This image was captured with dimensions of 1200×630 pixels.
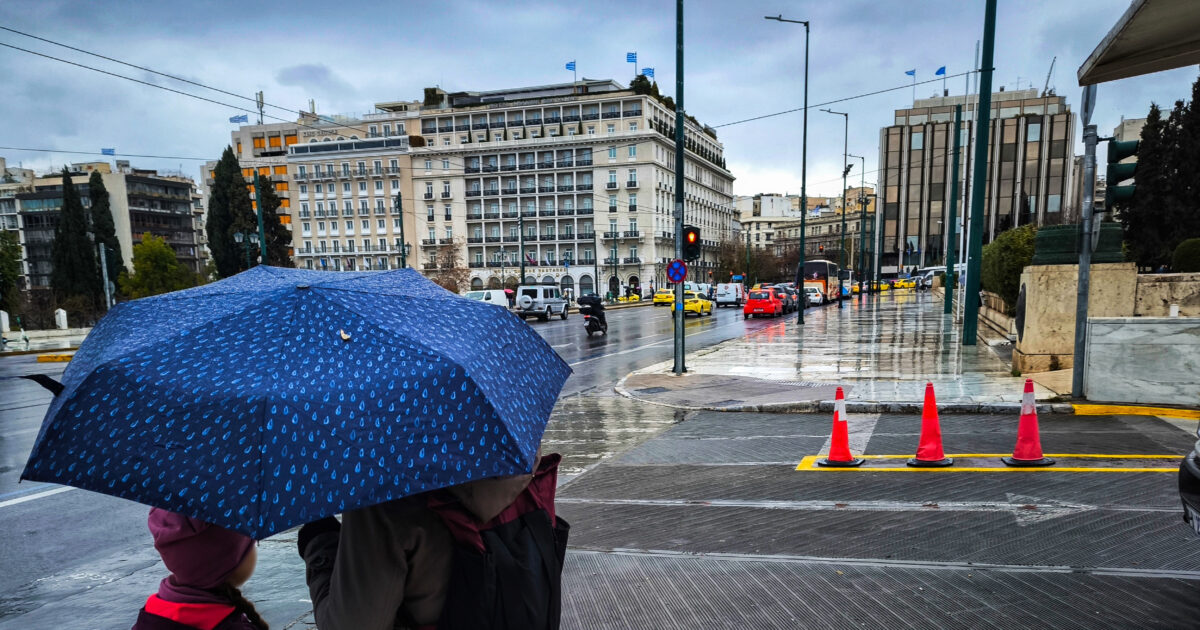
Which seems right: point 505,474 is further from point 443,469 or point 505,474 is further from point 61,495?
point 61,495

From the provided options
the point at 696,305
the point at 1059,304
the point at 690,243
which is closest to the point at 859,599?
the point at 1059,304

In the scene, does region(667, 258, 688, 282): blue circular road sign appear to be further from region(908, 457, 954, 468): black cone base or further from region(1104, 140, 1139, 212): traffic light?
region(908, 457, 954, 468): black cone base

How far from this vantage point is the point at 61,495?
6.49m

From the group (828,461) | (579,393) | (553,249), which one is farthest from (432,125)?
(828,461)

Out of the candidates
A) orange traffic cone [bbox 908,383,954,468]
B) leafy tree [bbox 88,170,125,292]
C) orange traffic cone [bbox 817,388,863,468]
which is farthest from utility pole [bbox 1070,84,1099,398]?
leafy tree [bbox 88,170,125,292]

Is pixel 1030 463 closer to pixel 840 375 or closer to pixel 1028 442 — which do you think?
pixel 1028 442

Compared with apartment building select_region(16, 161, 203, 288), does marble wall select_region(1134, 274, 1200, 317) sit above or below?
below

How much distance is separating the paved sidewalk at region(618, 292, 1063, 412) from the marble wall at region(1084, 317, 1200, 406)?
0.63 meters

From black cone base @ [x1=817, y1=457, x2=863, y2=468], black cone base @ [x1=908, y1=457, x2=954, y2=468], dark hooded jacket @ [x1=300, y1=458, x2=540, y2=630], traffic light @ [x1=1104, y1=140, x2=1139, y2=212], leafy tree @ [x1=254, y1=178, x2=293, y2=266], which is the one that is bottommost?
black cone base @ [x1=817, y1=457, x2=863, y2=468]

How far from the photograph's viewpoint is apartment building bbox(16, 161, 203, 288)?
299ft

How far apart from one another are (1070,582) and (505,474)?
391 centimetres

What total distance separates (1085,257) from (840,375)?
4469 millimetres

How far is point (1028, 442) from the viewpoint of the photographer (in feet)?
20.0

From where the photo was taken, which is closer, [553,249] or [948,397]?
[948,397]
